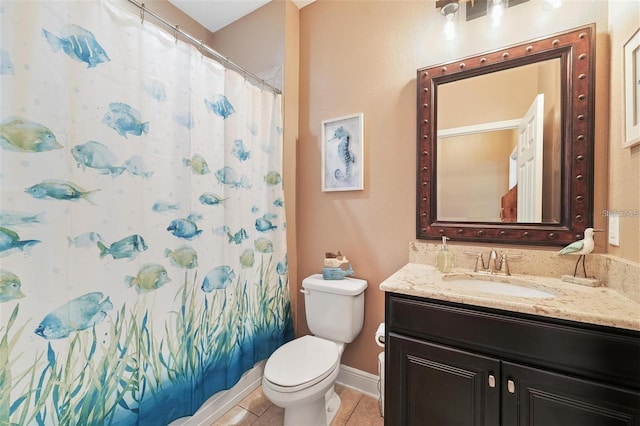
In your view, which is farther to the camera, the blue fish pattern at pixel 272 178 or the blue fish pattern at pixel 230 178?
the blue fish pattern at pixel 272 178

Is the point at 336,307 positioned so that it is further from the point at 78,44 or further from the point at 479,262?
the point at 78,44

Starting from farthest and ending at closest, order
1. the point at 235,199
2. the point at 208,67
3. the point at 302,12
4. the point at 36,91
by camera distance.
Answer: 1. the point at 302,12
2. the point at 235,199
3. the point at 208,67
4. the point at 36,91

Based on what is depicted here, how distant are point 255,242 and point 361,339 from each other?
3.10 ft

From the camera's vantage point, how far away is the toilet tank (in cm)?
155

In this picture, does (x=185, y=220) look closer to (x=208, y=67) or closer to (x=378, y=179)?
(x=208, y=67)

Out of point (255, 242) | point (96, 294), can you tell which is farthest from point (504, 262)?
point (96, 294)

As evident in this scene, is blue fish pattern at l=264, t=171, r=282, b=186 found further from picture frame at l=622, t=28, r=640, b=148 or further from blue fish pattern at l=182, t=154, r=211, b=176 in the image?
picture frame at l=622, t=28, r=640, b=148

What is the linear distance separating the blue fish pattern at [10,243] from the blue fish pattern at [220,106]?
91 cm

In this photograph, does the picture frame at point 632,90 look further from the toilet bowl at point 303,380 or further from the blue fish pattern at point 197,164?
the blue fish pattern at point 197,164

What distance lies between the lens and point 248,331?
159 centimetres

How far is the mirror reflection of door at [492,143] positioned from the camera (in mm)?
1204

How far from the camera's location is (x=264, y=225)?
172cm

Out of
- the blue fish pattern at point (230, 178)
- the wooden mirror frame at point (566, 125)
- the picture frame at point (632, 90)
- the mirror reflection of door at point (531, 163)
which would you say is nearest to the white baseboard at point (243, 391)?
the wooden mirror frame at point (566, 125)

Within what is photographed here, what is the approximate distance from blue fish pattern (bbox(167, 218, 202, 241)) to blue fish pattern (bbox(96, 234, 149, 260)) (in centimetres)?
13
